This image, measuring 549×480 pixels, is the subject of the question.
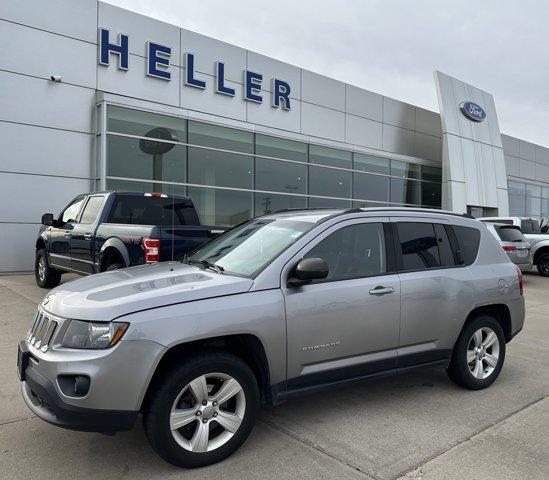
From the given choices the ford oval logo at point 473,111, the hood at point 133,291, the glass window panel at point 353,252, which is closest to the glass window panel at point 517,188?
the ford oval logo at point 473,111

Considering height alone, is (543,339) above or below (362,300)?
below

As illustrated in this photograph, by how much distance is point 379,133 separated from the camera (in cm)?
2220

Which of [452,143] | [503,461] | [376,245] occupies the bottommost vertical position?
[503,461]

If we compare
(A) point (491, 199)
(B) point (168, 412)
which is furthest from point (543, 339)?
(A) point (491, 199)

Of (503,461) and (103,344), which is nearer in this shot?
(103,344)

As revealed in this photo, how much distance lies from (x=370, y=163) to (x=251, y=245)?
1875 centimetres

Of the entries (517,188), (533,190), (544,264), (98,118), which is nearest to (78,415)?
(98,118)

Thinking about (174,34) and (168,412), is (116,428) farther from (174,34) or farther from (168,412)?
(174,34)

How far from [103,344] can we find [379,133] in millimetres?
20822

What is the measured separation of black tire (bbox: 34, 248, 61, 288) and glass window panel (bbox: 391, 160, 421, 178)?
54.6 feet

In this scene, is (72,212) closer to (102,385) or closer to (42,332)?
(42,332)

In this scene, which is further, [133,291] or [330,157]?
[330,157]

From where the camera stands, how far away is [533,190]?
3281cm

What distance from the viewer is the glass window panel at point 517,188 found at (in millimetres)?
30406
